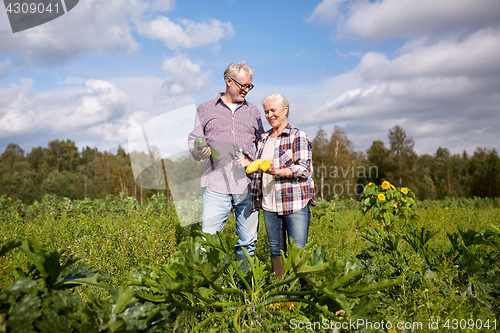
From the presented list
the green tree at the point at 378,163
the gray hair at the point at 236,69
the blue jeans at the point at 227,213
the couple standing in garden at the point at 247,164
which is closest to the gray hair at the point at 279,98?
the couple standing in garden at the point at 247,164

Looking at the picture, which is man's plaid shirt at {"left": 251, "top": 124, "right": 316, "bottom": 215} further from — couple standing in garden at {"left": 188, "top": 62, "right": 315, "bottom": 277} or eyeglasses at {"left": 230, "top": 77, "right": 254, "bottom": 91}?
eyeglasses at {"left": 230, "top": 77, "right": 254, "bottom": 91}

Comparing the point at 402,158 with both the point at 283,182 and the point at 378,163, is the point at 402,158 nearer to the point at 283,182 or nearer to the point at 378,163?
the point at 378,163

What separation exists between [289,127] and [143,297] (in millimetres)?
1906

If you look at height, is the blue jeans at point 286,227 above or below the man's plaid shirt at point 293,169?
below

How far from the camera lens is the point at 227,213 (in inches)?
118

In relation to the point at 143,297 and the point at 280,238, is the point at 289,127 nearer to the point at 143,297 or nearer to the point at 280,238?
the point at 280,238

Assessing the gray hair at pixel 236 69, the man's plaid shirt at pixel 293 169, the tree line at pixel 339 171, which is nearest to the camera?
the man's plaid shirt at pixel 293 169

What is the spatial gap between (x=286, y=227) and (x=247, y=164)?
67 centimetres

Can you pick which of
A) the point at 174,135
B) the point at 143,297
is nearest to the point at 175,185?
the point at 174,135

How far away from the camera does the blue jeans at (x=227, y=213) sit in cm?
294

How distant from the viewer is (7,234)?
4.34 meters

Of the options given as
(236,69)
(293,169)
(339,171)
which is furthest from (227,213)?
(339,171)

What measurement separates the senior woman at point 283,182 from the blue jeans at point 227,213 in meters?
0.14

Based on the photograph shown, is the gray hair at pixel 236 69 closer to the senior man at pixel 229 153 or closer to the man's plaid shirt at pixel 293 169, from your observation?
the senior man at pixel 229 153
